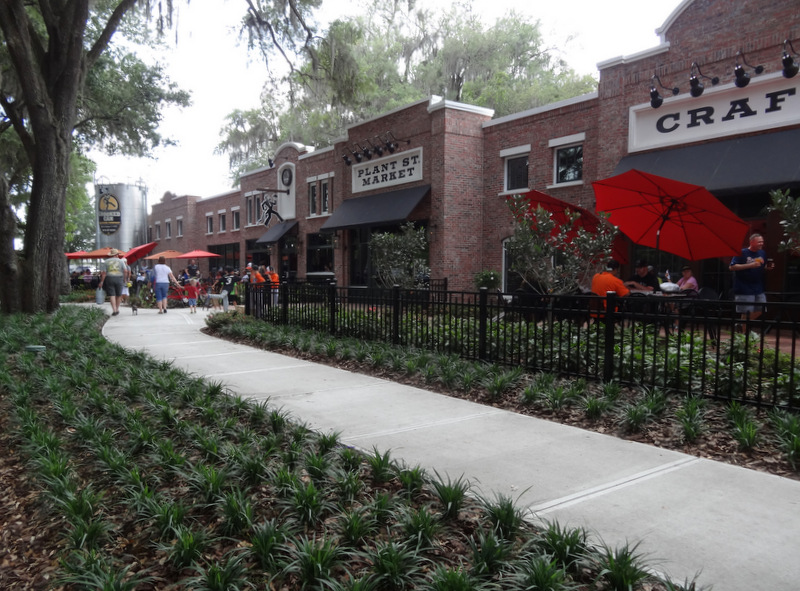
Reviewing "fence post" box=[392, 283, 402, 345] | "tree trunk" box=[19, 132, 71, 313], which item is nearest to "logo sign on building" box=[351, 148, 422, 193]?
"tree trunk" box=[19, 132, 71, 313]

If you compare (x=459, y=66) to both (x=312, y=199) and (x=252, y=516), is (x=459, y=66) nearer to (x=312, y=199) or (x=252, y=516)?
(x=312, y=199)

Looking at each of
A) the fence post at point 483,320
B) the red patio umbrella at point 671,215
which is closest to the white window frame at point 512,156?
the red patio umbrella at point 671,215

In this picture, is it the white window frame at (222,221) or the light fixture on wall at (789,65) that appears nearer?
the light fixture on wall at (789,65)

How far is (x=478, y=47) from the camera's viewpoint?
3155 centimetres

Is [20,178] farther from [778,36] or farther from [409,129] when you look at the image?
[778,36]

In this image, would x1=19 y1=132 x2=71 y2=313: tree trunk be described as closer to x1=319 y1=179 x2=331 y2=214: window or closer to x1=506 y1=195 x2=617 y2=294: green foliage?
x1=506 y1=195 x2=617 y2=294: green foliage

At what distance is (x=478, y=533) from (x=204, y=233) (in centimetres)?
3731

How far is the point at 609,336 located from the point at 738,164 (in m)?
7.90

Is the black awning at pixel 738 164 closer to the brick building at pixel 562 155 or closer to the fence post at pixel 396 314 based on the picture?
the brick building at pixel 562 155

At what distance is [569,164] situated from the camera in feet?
52.3

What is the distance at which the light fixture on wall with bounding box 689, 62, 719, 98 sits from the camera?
12281mm

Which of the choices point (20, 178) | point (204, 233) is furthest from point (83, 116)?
point (204, 233)

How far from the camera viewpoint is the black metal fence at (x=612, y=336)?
534 centimetres

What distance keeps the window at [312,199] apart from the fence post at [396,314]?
17.9 meters
